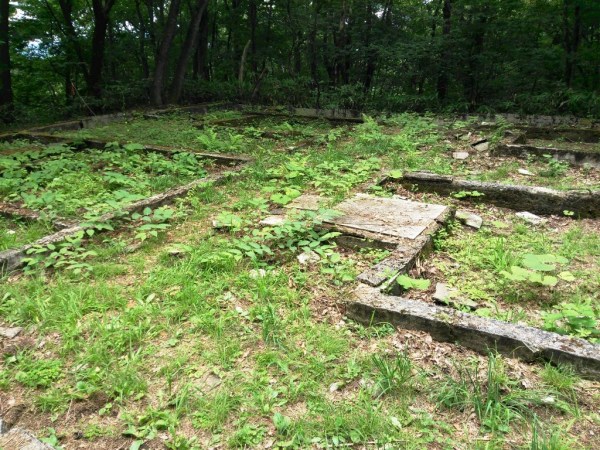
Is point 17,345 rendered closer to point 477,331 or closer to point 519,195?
point 477,331

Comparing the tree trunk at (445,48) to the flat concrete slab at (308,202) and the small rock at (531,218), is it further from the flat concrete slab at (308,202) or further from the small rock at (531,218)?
the flat concrete slab at (308,202)

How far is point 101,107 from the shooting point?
1144cm

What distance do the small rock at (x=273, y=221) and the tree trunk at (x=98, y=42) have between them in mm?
10314

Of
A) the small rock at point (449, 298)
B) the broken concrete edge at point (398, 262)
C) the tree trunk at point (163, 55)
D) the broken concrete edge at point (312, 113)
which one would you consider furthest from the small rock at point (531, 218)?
the tree trunk at point (163, 55)

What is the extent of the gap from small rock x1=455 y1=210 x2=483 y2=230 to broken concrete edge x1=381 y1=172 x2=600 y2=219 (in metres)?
0.59

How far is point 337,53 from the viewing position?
13.4m

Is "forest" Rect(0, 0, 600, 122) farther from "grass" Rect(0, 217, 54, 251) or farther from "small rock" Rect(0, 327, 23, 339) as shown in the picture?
"small rock" Rect(0, 327, 23, 339)

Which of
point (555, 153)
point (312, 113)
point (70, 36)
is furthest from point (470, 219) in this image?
point (70, 36)

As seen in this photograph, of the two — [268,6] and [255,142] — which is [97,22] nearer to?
[268,6]

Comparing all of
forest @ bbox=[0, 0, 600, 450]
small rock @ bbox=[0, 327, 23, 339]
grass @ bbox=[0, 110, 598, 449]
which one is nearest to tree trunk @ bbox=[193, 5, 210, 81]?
forest @ bbox=[0, 0, 600, 450]

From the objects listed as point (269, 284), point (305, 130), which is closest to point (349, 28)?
point (305, 130)

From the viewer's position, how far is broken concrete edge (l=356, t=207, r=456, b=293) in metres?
2.88

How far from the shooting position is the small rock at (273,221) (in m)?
3.92

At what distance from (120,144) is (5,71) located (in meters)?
6.40
